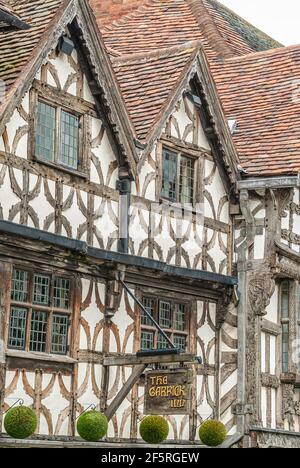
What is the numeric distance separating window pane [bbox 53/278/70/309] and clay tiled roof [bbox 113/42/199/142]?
2.89 m

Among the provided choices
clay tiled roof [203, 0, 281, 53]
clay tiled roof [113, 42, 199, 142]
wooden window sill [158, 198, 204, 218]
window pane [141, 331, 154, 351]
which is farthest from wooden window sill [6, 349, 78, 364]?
clay tiled roof [203, 0, 281, 53]

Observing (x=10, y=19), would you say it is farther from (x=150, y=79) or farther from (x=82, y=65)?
(x=150, y=79)

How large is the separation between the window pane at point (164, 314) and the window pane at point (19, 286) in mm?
3260

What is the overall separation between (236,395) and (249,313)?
1345mm

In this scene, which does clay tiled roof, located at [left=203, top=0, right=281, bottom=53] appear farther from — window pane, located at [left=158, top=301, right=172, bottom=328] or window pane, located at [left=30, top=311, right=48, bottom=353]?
window pane, located at [left=30, top=311, right=48, bottom=353]

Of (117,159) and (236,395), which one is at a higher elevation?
(117,159)

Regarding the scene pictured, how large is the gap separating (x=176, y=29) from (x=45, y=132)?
10088mm

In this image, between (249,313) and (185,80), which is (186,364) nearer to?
(249,313)

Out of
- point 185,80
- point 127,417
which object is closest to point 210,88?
point 185,80

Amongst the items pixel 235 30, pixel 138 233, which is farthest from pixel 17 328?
pixel 235 30

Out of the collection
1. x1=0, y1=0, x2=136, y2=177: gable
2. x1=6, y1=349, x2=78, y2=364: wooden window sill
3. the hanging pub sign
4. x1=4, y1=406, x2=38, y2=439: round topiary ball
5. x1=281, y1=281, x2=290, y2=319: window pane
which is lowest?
x1=4, y1=406, x2=38, y2=439: round topiary ball

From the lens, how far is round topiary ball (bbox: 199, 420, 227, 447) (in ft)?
59.0

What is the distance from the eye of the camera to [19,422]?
1445 cm

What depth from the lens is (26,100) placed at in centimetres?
1553
